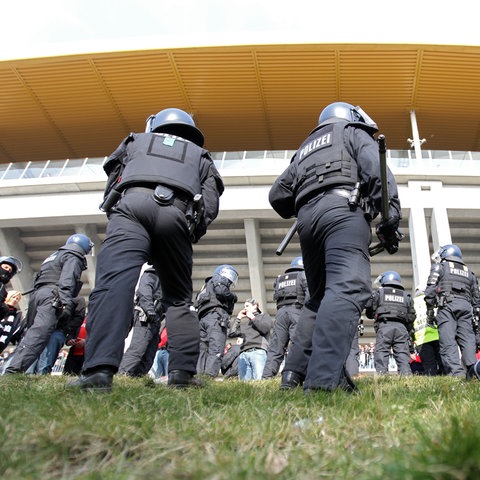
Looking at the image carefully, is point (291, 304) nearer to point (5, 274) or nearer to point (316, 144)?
point (5, 274)

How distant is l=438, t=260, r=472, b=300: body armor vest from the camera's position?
26.0 ft

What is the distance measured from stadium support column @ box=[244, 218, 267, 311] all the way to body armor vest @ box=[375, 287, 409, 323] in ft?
33.9

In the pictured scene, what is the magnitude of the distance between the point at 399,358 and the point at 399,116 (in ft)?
60.9

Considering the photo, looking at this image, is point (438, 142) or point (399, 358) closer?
point (399, 358)

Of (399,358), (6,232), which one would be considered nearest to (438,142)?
(399,358)

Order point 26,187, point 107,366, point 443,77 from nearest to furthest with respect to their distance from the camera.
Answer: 1. point 107,366
2. point 26,187
3. point 443,77

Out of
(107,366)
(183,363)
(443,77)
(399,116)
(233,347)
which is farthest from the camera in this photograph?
(399,116)

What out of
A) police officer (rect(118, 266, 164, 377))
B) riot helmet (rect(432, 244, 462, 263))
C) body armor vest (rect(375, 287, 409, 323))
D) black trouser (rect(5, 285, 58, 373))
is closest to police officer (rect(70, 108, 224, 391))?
black trouser (rect(5, 285, 58, 373))

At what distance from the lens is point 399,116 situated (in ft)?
81.7

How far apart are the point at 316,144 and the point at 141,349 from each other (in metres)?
5.30

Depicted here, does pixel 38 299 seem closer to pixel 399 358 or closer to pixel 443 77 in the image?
pixel 399 358

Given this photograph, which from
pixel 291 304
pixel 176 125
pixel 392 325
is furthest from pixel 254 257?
pixel 176 125

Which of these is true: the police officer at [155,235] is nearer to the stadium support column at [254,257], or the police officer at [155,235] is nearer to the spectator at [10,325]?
the spectator at [10,325]

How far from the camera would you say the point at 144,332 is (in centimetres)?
796
